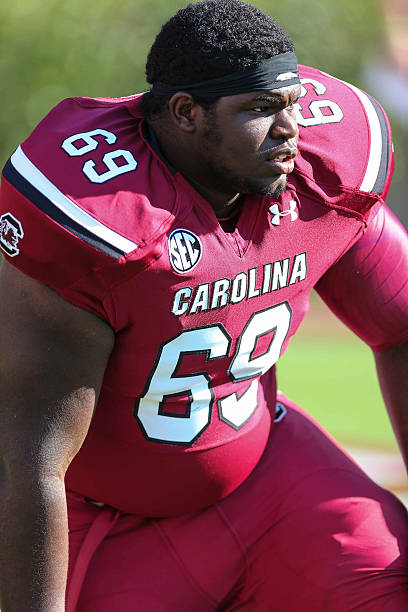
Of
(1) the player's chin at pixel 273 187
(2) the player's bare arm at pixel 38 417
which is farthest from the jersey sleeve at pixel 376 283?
(2) the player's bare arm at pixel 38 417

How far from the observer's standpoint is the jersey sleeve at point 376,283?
2.45 m

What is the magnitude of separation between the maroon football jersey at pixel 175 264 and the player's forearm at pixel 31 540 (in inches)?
11.5

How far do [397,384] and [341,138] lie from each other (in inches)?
27.0

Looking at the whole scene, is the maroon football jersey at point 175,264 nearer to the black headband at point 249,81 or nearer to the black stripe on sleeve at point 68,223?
the black stripe on sleeve at point 68,223

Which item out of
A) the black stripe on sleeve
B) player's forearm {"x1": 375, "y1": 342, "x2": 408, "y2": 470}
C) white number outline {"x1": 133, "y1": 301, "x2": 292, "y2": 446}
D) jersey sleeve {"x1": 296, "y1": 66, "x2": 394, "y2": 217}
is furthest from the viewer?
player's forearm {"x1": 375, "y1": 342, "x2": 408, "y2": 470}

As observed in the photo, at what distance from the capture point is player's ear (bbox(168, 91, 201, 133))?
2.04 m

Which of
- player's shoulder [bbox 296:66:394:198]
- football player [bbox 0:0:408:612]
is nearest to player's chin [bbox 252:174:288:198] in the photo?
football player [bbox 0:0:408:612]

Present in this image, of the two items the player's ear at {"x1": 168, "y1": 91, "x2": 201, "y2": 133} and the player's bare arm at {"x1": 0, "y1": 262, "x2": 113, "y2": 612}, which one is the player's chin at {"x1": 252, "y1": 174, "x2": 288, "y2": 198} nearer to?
the player's ear at {"x1": 168, "y1": 91, "x2": 201, "y2": 133}

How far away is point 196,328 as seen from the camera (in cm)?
212

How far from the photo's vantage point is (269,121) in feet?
6.67

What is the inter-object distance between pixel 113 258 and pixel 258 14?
60 cm

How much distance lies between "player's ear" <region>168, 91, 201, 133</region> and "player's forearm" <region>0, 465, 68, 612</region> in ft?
2.50

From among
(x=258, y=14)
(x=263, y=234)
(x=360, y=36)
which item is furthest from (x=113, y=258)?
(x=360, y=36)

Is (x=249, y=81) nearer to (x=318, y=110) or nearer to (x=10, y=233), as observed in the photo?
(x=318, y=110)
